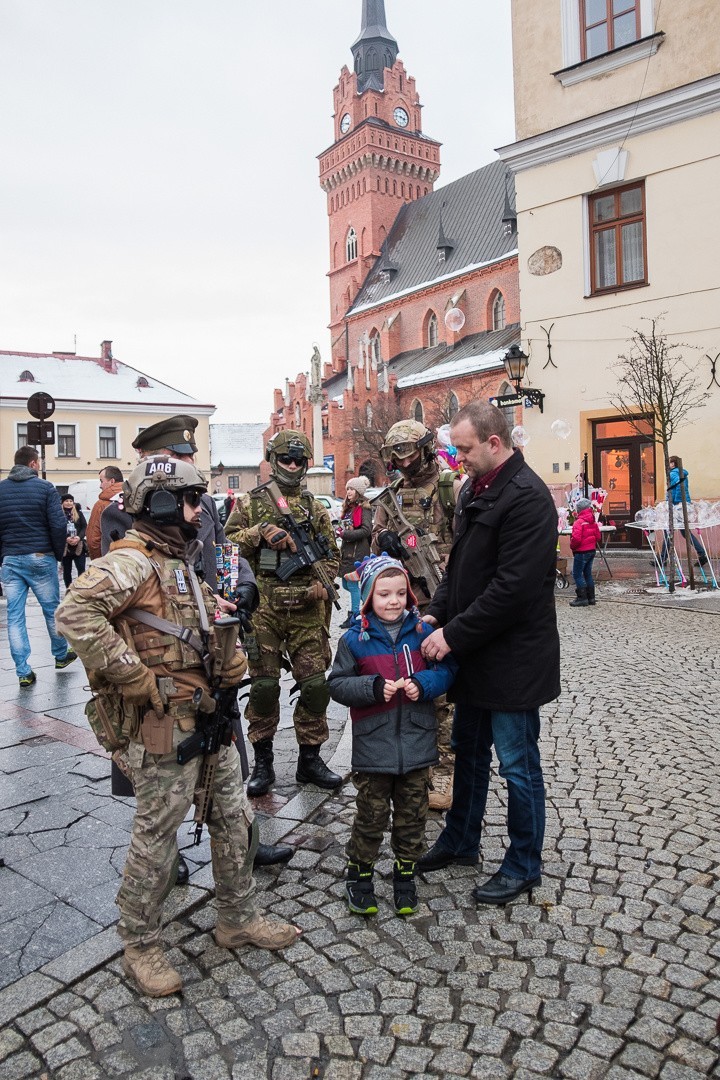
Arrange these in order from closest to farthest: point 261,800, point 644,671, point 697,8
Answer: point 261,800, point 644,671, point 697,8

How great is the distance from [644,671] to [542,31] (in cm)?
1515

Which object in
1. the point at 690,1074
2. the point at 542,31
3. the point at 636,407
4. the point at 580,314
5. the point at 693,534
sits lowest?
the point at 690,1074

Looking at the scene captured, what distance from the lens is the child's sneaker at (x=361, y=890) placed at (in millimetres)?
3148

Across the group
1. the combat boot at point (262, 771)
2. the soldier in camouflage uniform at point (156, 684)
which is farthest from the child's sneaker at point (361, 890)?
the combat boot at point (262, 771)

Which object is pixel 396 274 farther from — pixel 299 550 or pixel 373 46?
pixel 299 550

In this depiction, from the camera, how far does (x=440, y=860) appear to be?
11.7ft

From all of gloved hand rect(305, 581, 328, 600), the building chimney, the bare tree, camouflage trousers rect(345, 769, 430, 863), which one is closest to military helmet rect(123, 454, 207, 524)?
camouflage trousers rect(345, 769, 430, 863)

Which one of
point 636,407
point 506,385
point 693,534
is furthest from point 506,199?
point 693,534

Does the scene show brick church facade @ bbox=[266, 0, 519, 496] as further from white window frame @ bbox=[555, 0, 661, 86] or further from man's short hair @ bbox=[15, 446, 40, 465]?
man's short hair @ bbox=[15, 446, 40, 465]

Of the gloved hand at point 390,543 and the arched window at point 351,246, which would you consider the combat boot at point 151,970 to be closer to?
the gloved hand at point 390,543

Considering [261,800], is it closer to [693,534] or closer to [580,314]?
[693,534]

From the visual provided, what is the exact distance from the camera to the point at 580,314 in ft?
53.8

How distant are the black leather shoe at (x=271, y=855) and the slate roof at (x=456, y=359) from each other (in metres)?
33.1

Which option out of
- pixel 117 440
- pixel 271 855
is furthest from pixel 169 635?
pixel 117 440
